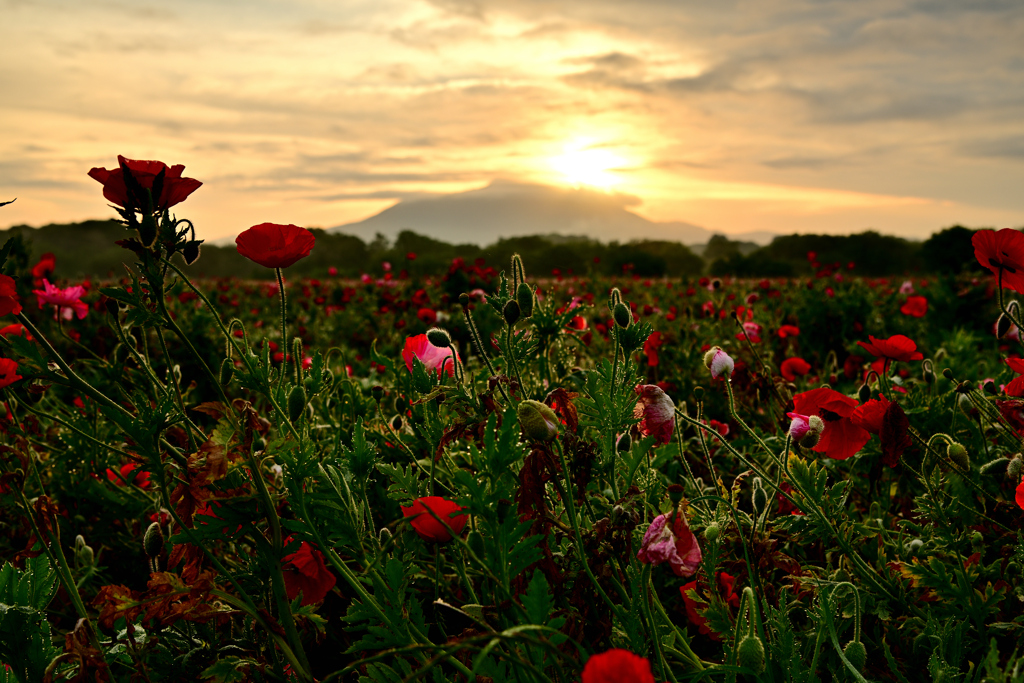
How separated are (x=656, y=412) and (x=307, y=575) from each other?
71cm

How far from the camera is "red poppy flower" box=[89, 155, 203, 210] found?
41.1 inches

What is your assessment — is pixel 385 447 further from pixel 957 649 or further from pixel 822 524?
pixel 957 649

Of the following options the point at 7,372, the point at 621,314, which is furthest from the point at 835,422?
the point at 7,372

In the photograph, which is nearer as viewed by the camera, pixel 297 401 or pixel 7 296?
pixel 7 296

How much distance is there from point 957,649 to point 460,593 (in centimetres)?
97

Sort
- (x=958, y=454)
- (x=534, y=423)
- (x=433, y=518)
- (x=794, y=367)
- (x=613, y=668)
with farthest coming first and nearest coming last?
1. (x=794, y=367)
2. (x=958, y=454)
3. (x=433, y=518)
4. (x=534, y=423)
5. (x=613, y=668)

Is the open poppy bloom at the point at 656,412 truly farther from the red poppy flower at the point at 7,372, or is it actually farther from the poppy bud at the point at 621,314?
the red poppy flower at the point at 7,372

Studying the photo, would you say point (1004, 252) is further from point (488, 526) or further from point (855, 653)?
point (488, 526)

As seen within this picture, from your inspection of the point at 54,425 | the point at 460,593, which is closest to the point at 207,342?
the point at 54,425

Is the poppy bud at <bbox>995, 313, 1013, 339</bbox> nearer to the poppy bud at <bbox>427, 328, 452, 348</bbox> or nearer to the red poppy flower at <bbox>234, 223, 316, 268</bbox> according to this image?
the poppy bud at <bbox>427, 328, 452, 348</bbox>

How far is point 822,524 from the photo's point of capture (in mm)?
1292

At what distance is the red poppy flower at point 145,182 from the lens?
3.43ft

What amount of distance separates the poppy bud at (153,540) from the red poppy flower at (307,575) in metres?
0.37

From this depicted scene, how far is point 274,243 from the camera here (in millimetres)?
1242
